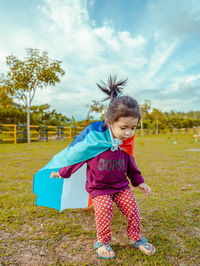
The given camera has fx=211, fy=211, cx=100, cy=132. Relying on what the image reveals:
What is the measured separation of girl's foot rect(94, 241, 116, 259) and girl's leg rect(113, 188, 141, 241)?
247 mm

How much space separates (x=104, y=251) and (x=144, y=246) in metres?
0.34

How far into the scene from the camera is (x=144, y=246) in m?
1.77

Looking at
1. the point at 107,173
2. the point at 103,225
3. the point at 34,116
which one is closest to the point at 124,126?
the point at 107,173

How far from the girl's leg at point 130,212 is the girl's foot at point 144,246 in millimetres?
35

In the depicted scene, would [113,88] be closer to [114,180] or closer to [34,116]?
[114,180]

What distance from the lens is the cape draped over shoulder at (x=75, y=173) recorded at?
6.44 feet

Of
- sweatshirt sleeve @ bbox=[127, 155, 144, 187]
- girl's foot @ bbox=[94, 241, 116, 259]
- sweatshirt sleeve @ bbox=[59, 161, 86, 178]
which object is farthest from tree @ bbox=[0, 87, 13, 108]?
girl's foot @ bbox=[94, 241, 116, 259]

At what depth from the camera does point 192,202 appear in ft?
9.37

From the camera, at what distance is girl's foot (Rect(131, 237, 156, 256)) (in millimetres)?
1735

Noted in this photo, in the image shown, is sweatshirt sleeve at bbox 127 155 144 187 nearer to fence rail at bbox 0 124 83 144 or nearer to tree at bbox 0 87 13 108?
fence rail at bbox 0 124 83 144

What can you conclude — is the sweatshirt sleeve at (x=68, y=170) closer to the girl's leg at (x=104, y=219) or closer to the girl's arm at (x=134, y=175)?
the girl's leg at (x=104, y=219)

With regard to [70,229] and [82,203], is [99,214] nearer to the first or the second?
[70,229]

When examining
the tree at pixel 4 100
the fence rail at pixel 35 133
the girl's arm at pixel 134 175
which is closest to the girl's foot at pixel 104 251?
the girl's arm at pixel 134 175

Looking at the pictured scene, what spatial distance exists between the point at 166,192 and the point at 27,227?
2.12m
